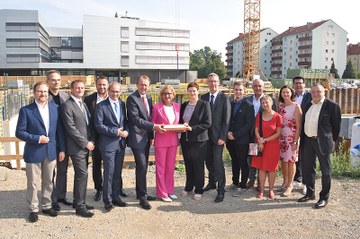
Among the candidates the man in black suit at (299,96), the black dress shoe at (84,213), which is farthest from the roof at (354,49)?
the black dress shoe at (84,213)

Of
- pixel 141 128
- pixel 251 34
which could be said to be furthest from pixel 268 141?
pixel 251 34

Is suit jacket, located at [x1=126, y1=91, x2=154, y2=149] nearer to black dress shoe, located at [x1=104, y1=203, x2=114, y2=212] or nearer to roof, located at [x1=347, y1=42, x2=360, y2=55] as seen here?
black dress shoe, located at [x1=104, y1=203, x2=114, y2=212]

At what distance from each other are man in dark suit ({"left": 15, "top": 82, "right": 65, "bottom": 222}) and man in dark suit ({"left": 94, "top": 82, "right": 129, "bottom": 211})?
582mm

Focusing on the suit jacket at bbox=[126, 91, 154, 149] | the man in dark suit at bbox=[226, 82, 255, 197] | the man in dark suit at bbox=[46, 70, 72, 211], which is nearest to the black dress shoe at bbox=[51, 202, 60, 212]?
the man in dark suit at bbox=[46, 70, 72, 211]

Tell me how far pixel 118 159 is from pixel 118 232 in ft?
3.96

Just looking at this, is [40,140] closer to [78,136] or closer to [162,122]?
[78,136]

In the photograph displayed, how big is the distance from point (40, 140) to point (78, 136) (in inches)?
20.1

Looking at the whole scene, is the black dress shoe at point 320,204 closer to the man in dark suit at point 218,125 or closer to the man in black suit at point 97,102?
the man in dark suit at point 218,125

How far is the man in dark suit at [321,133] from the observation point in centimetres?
542

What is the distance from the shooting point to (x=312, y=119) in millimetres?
5535

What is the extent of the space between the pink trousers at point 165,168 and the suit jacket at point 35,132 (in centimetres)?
164

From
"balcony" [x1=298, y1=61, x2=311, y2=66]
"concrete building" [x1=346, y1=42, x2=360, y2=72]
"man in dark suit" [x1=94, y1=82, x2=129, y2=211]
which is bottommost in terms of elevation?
"man in dark suit" [x1=94, y1=82, x2=129, y2=211]

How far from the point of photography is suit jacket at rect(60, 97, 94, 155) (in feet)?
16.3

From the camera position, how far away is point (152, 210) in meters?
5.46
